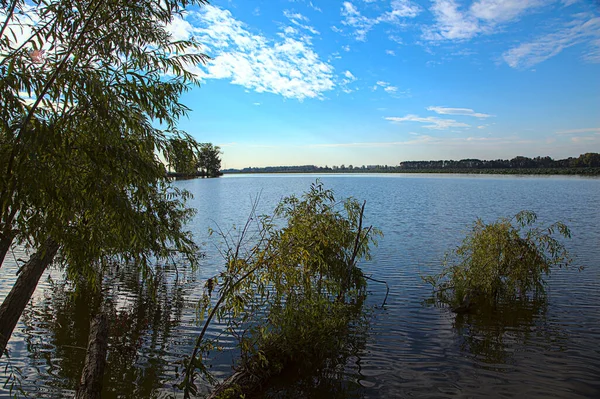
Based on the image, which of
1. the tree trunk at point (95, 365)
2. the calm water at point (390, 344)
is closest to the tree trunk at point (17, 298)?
the tree trunk at point (95, 365)

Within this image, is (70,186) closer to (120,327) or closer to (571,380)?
(120,327)

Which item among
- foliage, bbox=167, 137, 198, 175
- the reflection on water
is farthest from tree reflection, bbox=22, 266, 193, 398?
the reflection on water

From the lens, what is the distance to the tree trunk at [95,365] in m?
6.49

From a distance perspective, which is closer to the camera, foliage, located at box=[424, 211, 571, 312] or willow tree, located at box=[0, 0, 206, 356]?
willow tree, located at box=[0, 0, 206, 356]

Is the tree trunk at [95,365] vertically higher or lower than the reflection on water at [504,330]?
higher

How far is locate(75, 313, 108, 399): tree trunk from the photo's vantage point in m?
6.49

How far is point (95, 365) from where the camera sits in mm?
6645

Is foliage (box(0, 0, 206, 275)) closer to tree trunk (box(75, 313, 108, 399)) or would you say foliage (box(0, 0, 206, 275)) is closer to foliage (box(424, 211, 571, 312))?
tree trunk (box(75, 313, 108, 399))

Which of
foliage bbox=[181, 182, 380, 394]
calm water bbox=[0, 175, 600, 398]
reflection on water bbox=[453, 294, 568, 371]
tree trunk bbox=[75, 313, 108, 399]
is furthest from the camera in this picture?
reflection on water bbox=[453, 294, 568, 371]

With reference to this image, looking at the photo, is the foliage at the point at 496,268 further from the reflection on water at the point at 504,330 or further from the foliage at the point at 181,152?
the foliage at the point at 181,152

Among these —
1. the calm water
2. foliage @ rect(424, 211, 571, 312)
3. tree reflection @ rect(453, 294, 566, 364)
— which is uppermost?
foliage @ rect(424, 211, 571, 312)

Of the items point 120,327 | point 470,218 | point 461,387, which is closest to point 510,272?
point 461,387

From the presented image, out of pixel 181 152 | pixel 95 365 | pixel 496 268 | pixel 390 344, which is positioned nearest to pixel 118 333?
pixel 95 365

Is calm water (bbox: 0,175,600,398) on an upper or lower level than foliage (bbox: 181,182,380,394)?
lower
